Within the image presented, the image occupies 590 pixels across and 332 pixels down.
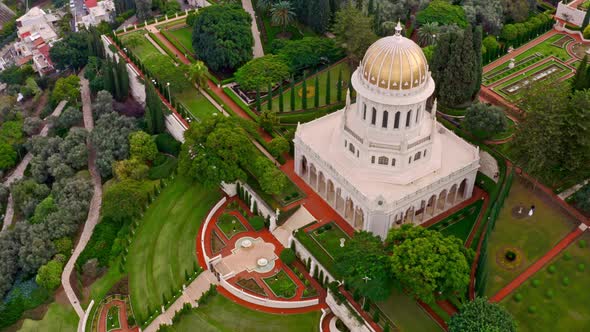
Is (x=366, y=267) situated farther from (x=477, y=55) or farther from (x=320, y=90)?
(x=320, y=90)

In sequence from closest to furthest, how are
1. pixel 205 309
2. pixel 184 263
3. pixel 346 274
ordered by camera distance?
pixel 346 274 < pixel 205 309 < pixel 184 263

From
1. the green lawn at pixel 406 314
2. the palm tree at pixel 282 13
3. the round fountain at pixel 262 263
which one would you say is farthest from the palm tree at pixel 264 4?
the green lawn at pixel 406 314

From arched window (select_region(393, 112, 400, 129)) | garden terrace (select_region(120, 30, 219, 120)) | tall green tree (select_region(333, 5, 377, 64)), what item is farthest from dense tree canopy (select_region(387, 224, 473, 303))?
garden terrace (select_region(120, 30, 219, 120))

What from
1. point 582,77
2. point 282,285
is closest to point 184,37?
point 282,285

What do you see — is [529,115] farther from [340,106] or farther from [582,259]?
[340,106]

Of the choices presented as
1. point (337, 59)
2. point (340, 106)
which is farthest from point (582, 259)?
point (337, 59)

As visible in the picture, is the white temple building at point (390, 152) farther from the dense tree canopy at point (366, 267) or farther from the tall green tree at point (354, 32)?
the tall green tree at point (354, 32)
